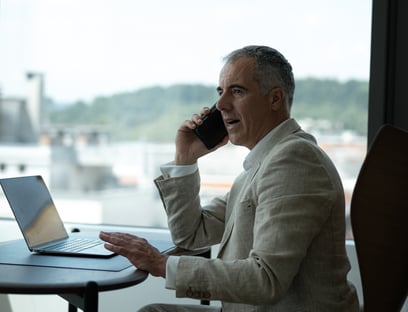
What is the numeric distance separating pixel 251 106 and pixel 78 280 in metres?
0.64

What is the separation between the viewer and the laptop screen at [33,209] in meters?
1.71

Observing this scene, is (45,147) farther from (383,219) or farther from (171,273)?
(383,219)

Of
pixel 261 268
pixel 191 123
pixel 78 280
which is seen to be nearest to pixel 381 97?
pixel 191 123

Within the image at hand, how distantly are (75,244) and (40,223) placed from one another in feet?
0.38

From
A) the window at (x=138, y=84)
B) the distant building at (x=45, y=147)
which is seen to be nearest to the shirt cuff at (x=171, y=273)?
the window at (x=138, y=84)

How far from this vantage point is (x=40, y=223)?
5.88 ft

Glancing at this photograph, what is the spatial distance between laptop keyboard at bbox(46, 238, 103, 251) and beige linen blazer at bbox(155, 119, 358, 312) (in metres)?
Answer: 0.39

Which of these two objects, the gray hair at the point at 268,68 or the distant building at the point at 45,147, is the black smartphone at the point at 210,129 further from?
the distant building at the point at 45,147

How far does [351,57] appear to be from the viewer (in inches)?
97.0

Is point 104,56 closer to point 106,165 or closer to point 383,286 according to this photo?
point 106,165

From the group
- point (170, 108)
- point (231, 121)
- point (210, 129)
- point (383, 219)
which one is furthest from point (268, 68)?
point (170, 108)

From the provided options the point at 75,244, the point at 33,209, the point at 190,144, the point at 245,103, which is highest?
the point at 245,103

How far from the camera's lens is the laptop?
1.69 m

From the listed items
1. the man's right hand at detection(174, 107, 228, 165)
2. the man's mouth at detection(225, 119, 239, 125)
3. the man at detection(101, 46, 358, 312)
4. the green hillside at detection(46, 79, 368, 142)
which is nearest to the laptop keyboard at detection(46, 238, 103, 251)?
the man at detection(101, 46, 358, 312)
